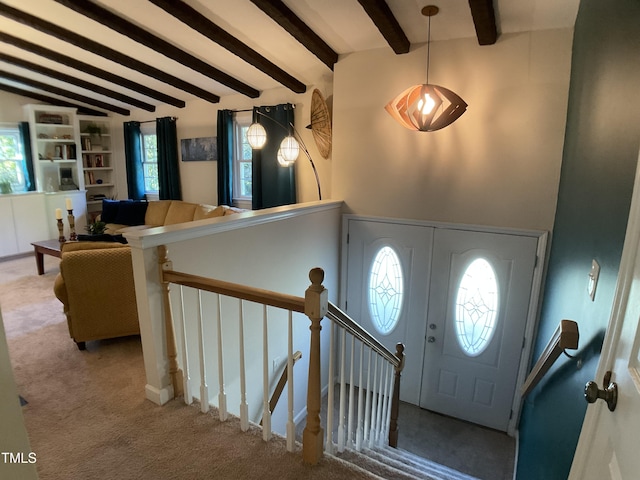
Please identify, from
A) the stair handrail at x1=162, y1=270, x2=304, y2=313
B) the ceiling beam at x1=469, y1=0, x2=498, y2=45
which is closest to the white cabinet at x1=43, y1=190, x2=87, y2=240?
the stair handrail at x1=162, y1=270, x2=304, y2=313

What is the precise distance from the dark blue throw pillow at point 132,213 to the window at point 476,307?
511cm

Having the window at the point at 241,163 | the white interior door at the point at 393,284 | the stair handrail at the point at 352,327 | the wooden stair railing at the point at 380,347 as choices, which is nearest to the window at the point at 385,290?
the white interior door at the point at 393,284

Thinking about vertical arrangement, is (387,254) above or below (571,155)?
below

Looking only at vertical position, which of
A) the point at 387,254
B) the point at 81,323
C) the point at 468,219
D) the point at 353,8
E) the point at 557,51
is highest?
the point at 353,8

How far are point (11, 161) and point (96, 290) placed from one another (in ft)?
15.9

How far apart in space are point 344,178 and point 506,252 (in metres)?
1.72

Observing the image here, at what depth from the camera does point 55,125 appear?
19.9 feet

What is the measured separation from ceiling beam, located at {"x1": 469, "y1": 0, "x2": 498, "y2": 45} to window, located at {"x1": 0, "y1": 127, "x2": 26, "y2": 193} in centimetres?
677

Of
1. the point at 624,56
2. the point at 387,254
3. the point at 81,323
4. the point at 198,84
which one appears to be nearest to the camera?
the point at 624,56

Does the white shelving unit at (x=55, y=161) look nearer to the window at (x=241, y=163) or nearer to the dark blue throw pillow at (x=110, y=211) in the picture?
the dark blue throw pillow at (x=110, y=211)


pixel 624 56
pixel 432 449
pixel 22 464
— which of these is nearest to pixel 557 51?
pixel 624 56

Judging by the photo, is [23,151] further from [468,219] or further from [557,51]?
[557,51]

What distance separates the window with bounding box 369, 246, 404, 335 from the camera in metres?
3.84

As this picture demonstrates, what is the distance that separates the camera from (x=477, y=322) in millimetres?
3531
